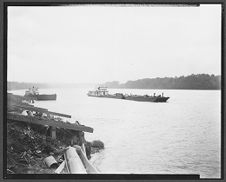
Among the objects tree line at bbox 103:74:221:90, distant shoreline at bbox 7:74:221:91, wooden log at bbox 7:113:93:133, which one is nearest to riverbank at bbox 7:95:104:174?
wooden log at bbox 7:113:93:133

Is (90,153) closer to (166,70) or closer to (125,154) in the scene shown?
(125,154)

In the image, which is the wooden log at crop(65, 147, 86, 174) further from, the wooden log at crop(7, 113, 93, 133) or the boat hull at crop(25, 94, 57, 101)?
the boat hull at crop(25, 94, 57, 101)

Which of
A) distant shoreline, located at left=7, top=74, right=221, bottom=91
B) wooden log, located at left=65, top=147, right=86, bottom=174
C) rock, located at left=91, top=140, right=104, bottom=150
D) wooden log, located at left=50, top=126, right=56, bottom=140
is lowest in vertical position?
wooden log, located at left=65, top=147, right=86, bottom=174

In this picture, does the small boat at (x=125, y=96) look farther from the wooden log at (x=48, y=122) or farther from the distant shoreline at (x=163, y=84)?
the wooden log at (x=48, y=122)

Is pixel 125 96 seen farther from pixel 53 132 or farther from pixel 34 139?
pixel 34 139

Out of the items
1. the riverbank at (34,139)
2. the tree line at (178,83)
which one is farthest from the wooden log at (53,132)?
the tree line at (178,83)

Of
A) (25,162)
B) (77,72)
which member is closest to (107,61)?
(77,72)
